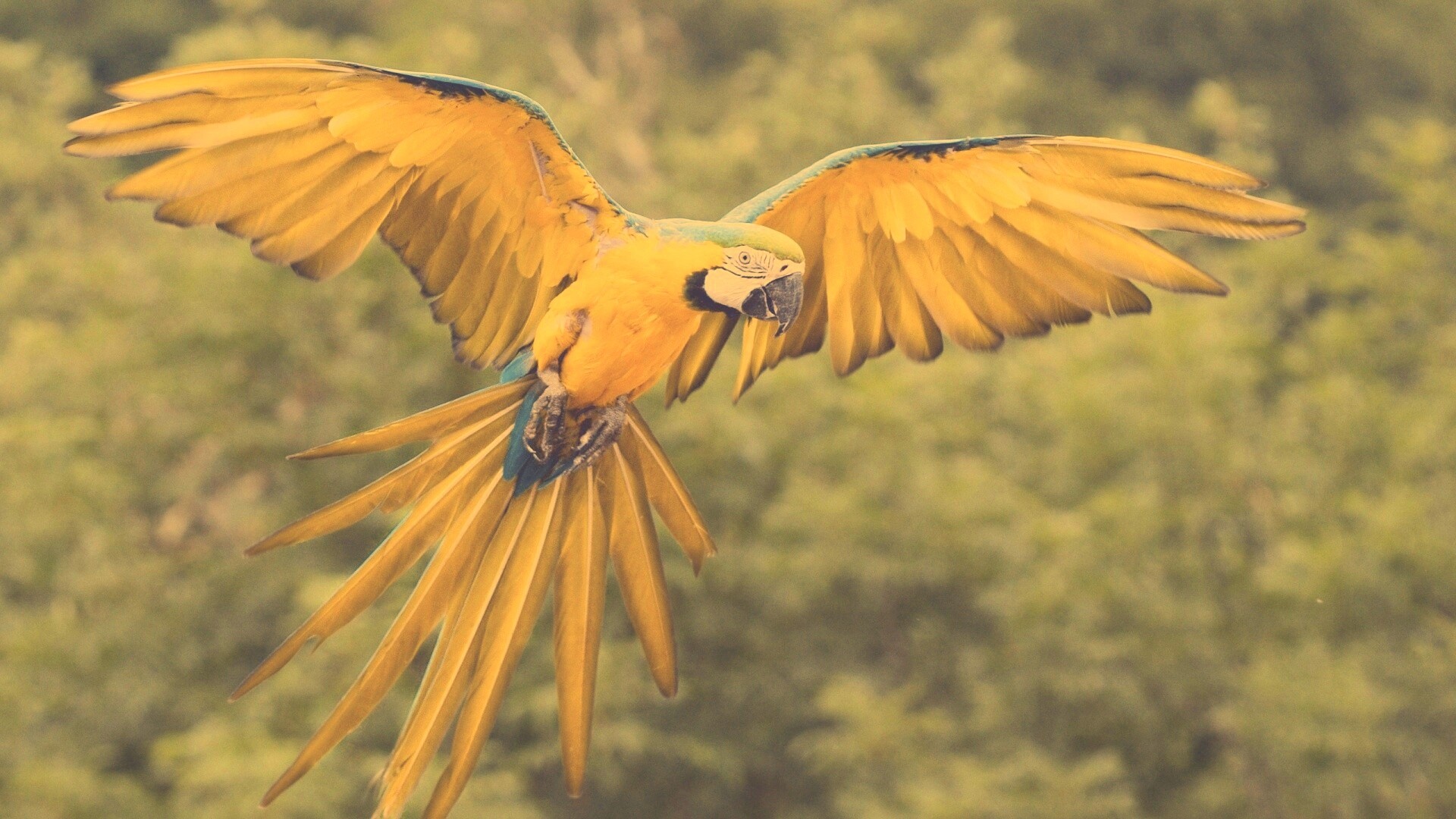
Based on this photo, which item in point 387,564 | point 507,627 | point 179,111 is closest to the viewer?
point 179,111

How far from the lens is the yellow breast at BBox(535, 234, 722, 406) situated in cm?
215

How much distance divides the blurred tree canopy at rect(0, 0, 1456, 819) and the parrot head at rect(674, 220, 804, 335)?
190 inches

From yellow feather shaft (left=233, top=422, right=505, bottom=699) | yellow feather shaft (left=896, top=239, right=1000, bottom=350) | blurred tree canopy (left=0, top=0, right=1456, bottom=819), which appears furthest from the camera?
blurred tree canopy (left=0, top=0, right=1456, bottom=819)

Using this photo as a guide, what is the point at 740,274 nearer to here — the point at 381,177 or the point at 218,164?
the point at 381,177

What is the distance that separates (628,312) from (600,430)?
9.2 inches

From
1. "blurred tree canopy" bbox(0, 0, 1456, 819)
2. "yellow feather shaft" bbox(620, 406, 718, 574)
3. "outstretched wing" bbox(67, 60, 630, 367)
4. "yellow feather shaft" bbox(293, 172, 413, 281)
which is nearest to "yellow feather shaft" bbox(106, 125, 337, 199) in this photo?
"outstretched wing" bbox(67, 60, 630, 367)

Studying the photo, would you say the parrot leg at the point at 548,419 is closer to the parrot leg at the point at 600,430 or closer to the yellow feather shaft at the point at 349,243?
the parrot leg at the point at 600,430

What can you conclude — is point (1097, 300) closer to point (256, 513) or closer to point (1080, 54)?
point (256, 513)

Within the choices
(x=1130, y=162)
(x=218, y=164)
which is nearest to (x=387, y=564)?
(x=218, y=164)

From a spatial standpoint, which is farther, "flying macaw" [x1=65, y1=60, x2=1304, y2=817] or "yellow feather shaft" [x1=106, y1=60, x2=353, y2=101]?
"flying macaw" [x1=65, y1=60, x2=1304, y2=817]

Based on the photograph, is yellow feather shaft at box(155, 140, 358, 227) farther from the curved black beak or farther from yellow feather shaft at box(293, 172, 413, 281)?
the curved black beak

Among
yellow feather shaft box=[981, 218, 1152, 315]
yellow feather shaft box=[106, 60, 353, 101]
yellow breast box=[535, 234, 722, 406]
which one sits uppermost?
yellow feather shaft box=[106, 60, 353, 101]

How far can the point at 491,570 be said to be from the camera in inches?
95.7

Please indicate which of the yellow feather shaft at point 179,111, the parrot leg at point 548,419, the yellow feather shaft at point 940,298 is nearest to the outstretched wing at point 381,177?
the yellow feather shaft at point 179,111
